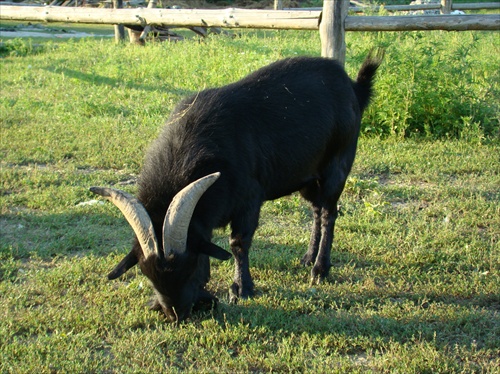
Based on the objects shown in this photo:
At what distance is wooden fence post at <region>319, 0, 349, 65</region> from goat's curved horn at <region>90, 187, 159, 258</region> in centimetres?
511

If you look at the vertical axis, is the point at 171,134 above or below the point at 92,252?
above

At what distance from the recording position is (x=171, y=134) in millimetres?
4973

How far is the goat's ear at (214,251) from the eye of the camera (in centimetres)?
437

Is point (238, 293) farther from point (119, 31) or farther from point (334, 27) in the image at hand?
point (119, 31)

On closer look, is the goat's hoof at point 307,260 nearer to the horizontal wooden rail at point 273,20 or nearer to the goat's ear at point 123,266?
the goat's ear at point 123,266

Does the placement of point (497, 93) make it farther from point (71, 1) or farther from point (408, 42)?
point (71, 1)

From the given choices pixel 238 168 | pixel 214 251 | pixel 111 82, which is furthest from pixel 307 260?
pixel 111 82

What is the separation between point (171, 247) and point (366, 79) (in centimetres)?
294

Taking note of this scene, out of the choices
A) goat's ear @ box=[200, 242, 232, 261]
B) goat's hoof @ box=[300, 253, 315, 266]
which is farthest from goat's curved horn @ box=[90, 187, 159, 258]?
goat's hoof @ box=[300, 253, 315, 266]

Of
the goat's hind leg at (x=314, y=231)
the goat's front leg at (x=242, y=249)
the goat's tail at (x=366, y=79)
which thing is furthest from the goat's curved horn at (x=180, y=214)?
the goat's tail at (x=366, y=79)

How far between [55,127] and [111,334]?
600 centimetres

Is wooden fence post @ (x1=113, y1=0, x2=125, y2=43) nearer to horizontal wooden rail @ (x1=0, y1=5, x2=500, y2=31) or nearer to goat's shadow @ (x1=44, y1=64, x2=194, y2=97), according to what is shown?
goat's shadow @ (x1=44, y1=64, x2=194, y2=97)

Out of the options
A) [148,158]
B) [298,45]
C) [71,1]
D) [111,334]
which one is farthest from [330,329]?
[71,1]

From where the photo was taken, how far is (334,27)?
864 centimetres
